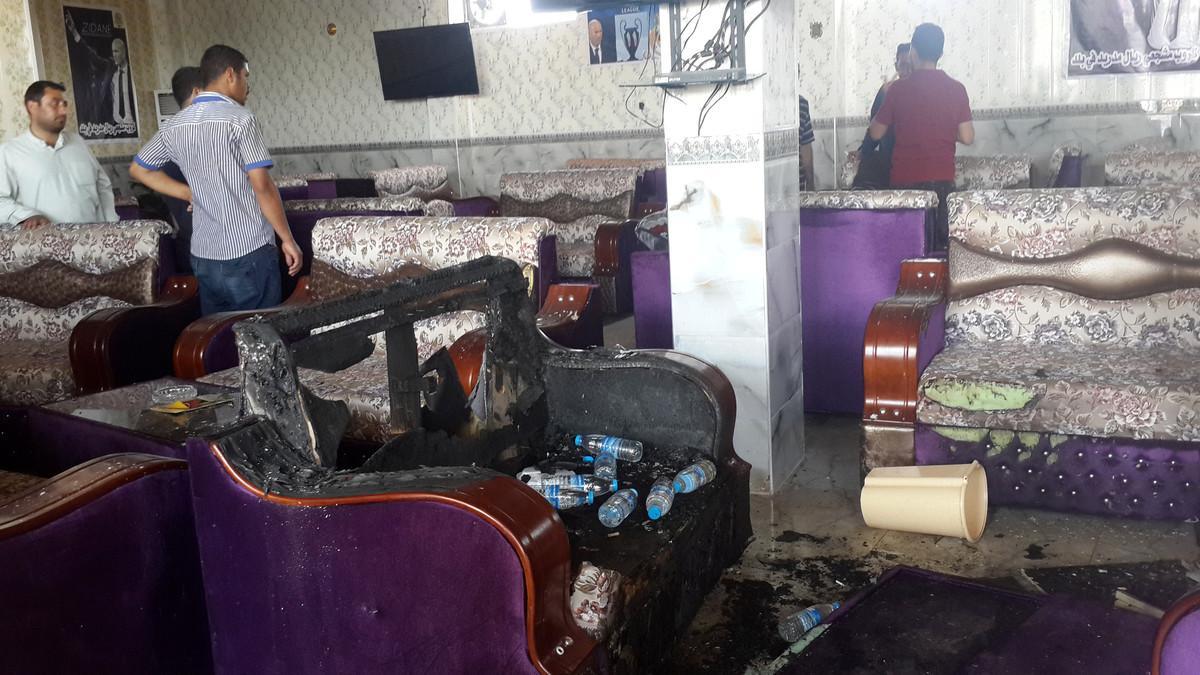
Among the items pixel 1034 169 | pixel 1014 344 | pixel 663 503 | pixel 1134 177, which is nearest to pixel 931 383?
pixel 1014 344

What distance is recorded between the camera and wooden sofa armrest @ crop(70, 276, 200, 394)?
371 centimetres

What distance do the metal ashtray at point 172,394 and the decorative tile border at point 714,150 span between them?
5.37 ft

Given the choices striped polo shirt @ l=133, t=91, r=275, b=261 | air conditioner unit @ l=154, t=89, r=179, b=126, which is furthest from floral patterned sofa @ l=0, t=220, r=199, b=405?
air conditioner unit @ l=154, t=89, r=179, b=126

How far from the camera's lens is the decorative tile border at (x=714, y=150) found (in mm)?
3148

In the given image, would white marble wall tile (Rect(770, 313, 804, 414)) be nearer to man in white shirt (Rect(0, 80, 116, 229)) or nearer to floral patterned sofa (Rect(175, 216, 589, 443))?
floral patterned sofa (Rect(175, 216, 589, 443))

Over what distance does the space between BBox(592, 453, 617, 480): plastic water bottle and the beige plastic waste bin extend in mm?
887

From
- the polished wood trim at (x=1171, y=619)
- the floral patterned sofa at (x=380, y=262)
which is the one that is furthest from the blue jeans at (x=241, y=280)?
the polished wood trim at (x=1171, y=619)

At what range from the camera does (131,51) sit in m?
10.5

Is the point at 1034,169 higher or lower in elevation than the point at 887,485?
higher

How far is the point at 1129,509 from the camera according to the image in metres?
2.85

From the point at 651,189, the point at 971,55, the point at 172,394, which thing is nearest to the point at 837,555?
the point at 172,394

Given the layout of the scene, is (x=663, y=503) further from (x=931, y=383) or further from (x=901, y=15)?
(x=901, y=15)

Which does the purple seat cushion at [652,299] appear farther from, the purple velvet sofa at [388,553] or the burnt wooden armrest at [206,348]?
the purple velvet sofa at [388,553]

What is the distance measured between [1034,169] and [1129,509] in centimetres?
560
